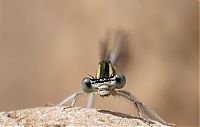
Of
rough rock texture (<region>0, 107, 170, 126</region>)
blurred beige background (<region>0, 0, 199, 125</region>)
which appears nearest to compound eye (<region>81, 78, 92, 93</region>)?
rough rock texture (<region>0, 107, 170, 126</region>)

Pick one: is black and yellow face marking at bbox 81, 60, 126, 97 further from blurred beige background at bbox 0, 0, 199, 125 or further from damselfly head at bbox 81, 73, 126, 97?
blurred beige background at bbox 0, 0, 199, 125

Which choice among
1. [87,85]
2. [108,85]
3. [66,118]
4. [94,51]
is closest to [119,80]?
[108,85]

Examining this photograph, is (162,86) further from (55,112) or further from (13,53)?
(55,112)


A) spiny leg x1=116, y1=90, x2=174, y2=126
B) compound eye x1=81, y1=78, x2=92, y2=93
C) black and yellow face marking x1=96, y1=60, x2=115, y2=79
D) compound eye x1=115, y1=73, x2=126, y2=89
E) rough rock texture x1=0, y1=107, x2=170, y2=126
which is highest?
black and yellow face marking x1=96, y1=60, x2=115, y2=79

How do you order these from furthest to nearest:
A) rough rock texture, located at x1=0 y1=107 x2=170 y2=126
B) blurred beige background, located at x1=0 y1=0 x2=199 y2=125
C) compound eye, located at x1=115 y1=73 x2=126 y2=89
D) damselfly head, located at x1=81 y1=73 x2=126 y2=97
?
blurred beige background, located at x1=0 y1=0 x2=199 y2=125
compound eye, located at x1=115 y1=73 x2=126 y2=89
damselfly head, located at x1=81 y1=73 x2=126 y2=97
rough rock texture, located at x1=0 y1=107 x2=170 y2=126

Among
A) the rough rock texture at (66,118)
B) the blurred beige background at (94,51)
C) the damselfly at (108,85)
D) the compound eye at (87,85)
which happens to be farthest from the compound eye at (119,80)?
the blurred beige background at (94,51)

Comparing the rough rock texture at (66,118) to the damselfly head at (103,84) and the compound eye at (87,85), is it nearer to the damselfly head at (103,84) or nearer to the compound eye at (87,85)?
the damselfly head at (103,84)
